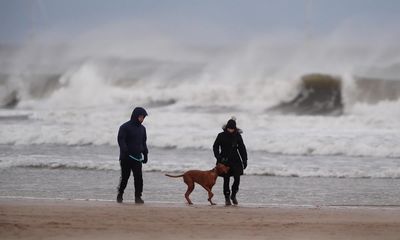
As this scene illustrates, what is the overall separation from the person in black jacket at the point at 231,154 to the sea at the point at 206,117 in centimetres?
69

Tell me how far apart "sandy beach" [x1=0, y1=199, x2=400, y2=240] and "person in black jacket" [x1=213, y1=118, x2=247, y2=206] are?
1.22ft

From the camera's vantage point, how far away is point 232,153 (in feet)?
33.2

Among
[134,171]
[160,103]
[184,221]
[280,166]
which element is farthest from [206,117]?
[184,221]

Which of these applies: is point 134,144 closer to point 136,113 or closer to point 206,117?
point 136,113

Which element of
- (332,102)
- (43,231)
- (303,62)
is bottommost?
(43,231)

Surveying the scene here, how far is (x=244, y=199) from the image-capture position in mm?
11023

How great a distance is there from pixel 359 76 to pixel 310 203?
2380cm

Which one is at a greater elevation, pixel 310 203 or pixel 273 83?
pixel 273 83

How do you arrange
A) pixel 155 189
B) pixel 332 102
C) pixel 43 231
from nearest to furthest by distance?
pixel 43 231 → pixel 155 189 → pixel 332 102

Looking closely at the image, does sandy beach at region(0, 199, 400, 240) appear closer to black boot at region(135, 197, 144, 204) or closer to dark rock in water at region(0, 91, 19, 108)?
black boot at region(135, 197, 144, 204)

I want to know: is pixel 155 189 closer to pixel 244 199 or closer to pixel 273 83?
pixel 244 199

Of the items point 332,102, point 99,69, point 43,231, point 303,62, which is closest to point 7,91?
point 99,69

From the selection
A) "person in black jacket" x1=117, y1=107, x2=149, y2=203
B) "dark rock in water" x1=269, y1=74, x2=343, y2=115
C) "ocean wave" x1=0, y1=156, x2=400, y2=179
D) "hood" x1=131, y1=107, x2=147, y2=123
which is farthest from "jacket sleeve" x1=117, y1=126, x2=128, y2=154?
"dark rock in water" x1=269, y1=74, x2=343, y2=115

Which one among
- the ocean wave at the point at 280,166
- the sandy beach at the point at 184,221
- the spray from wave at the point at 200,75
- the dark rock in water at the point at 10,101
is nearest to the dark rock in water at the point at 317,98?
the spray from wave at the point at 200,75
